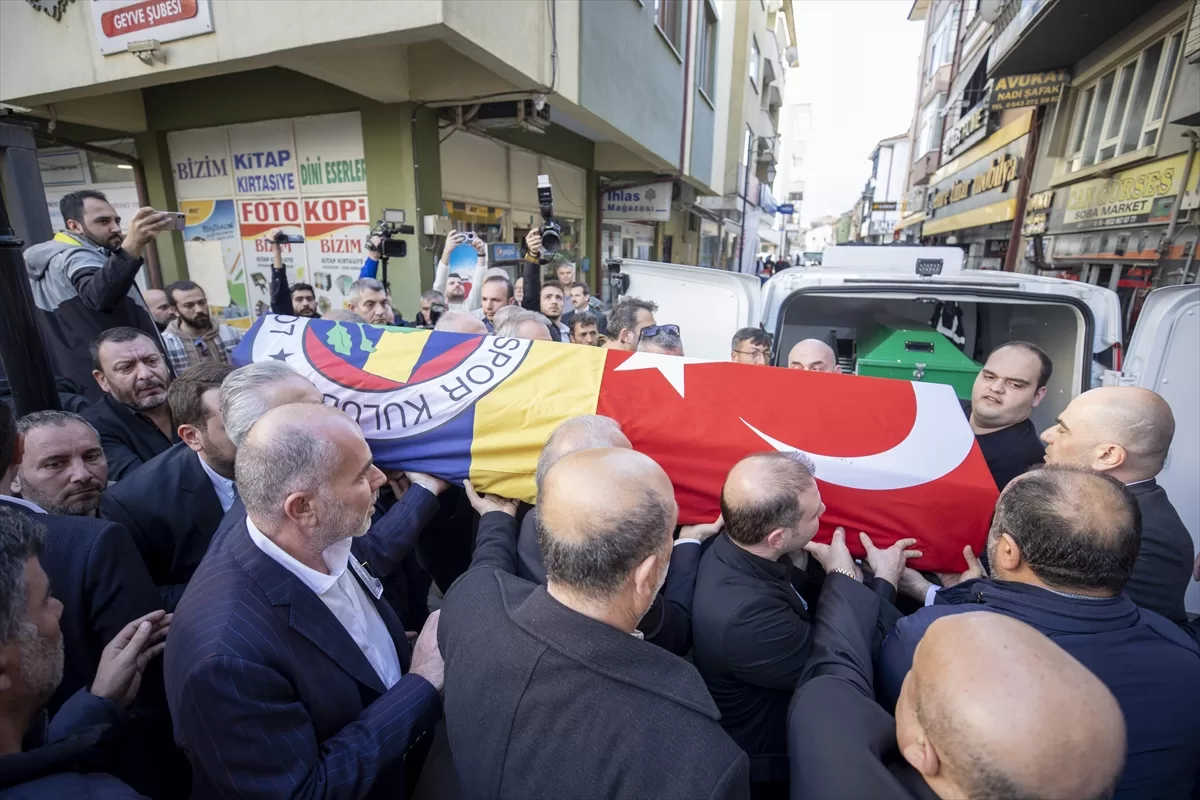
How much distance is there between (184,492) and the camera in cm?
198

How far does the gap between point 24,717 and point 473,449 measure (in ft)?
4.62

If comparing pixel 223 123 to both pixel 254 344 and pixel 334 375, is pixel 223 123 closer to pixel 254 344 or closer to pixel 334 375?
pixel 254 344

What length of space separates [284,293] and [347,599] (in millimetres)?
3992

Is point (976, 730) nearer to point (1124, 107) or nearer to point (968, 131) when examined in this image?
point (1124, 107)

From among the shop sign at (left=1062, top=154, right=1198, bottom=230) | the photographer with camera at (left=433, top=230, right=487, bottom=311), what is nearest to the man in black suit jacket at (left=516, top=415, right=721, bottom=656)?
the photographer with camera at (left=433, top=230, right=487, bottom=311)

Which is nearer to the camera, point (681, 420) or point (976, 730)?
point (976, 730)

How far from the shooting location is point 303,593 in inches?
55.4

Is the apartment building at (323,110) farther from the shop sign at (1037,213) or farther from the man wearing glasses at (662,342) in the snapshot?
the shop sign at (1037,213)

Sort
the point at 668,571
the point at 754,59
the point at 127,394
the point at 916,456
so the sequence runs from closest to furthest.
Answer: the point at 668,571
the point at 916,456
the point at 127,394
the point at 754,59

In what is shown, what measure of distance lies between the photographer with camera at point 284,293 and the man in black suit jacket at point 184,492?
2.74 metres

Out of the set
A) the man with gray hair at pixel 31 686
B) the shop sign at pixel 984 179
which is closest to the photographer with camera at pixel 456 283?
the man with gray hair at pixel 31 686

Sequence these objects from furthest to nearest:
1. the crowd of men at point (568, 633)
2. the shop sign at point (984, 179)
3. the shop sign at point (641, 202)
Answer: the shop sign at point (984, 179), the shop sign at point (641, 202), the crowd of men at point (568, 633)

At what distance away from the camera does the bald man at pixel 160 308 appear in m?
4.55

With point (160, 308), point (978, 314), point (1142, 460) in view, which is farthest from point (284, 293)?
point (978, 314)
